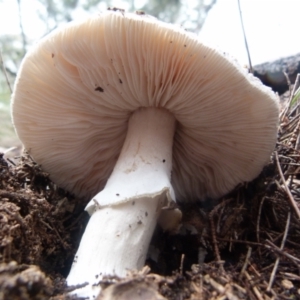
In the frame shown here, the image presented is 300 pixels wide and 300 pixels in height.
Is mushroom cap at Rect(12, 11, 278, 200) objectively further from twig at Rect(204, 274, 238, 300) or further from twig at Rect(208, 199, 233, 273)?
twig at Rect(204, 274, 238, 300)

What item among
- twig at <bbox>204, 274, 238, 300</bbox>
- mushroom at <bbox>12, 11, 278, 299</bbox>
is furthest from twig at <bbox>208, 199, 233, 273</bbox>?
mushroom at <bbox>12, 11, 278, 299</bbox>

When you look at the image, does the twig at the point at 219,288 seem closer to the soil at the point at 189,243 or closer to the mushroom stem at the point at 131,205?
the soil at the point at 189,243

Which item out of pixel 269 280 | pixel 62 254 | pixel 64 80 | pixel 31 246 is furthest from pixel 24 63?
pixel 269 280

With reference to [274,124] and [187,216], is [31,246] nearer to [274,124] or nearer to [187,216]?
[187,216]

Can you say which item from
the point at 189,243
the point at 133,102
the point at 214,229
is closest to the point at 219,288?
the point at 214,229

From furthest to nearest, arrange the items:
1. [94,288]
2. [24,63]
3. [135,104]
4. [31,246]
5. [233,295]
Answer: [135,104] → [24,63] → [31,246] → [94,288] → [233,295]

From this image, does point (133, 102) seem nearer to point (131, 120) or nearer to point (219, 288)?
point (131, 120)

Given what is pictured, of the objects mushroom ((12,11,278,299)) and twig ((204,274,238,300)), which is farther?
mushroom ((12,11,278,299))
